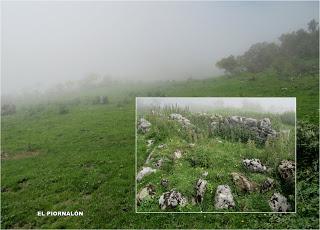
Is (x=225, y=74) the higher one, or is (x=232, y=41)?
(x=232, y=41)

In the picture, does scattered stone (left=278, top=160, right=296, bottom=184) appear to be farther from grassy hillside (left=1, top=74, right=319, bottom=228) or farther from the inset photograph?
grassy hillside (left=1, top=74, right=319, bottom=228)

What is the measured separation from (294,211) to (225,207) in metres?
1.84

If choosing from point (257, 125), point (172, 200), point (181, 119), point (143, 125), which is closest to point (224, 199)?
point (172, 200)

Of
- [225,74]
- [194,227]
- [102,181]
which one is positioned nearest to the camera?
[194,227]

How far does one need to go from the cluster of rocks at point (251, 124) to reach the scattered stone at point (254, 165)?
2.11 feet

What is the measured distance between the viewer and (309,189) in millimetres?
14648

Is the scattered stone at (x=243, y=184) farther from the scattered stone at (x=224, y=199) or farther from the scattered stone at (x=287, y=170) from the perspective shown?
the scattered stone at (x=287, y=170)

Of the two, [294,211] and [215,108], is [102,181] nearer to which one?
[215,108]

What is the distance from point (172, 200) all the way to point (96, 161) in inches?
108

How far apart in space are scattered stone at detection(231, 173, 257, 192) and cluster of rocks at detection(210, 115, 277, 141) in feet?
3.96

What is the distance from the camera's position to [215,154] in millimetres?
14375

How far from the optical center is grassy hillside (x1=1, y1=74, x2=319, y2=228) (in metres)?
14.2

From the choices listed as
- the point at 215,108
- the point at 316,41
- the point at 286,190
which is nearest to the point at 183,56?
the point at 215,108

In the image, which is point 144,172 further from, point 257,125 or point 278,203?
point 278,203
